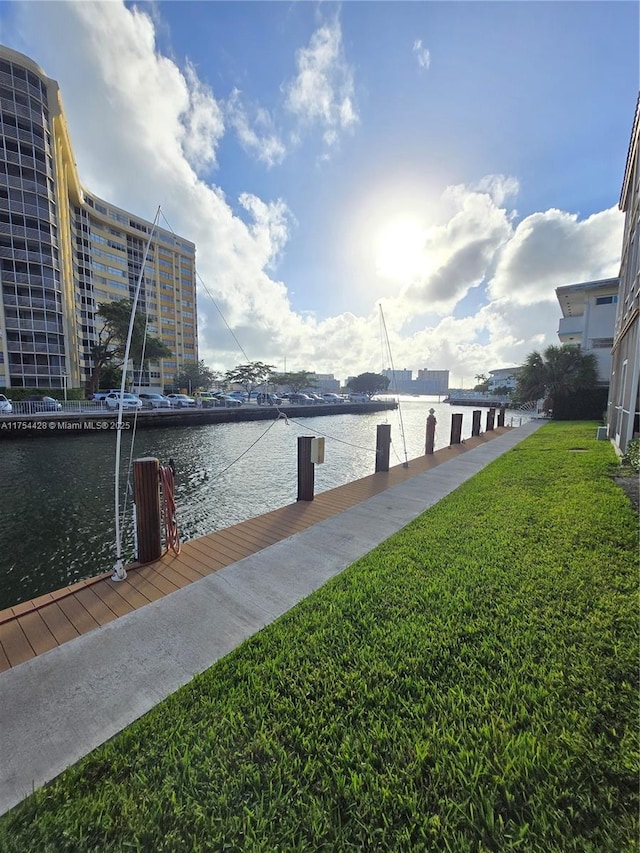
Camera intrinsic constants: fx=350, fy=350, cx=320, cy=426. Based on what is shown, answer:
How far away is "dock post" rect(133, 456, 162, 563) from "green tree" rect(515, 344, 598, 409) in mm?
28545

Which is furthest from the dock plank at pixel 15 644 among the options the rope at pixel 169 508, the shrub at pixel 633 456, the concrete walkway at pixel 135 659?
the shrub at pixel 633 456

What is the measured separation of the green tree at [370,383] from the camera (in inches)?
3780

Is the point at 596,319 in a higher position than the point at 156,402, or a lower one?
higher

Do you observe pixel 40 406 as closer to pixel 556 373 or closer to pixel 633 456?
pixel 633 456

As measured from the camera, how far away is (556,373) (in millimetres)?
26125

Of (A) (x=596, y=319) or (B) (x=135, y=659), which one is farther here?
(A) (x=596, y=319)

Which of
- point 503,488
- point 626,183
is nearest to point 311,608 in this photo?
point 503,488

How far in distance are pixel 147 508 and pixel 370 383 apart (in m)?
94.0

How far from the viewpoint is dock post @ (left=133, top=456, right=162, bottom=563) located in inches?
173

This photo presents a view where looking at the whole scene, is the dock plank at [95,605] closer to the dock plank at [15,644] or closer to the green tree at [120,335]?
the dock plank at [15,644]

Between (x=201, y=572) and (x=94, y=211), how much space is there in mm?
67089

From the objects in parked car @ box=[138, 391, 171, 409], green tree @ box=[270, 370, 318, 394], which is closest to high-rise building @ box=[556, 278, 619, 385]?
parked car @ box=[138, 391, 171, 409]

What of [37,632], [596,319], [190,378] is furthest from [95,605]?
[190,378]

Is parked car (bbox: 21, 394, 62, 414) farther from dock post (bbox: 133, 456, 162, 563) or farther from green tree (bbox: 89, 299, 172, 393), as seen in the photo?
dock post (bbox: 133, 456, 162, 563)
